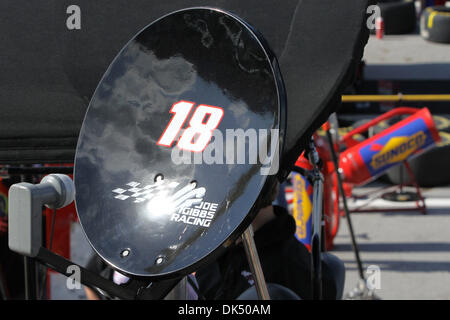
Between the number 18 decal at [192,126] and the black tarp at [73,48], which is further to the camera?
the black tarp at [73,48]

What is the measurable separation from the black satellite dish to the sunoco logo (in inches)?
165

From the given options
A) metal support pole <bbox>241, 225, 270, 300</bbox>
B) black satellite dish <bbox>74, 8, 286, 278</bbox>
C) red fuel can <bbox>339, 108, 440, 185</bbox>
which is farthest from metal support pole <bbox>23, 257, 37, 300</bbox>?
red fuel can <bbox>339, 108, 440, 185</bbox>

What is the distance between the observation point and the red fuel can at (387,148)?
523 cm

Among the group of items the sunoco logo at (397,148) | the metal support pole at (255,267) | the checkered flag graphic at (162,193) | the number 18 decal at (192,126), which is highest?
the number 18 decal at (192,126)

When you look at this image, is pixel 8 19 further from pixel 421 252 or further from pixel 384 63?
pixel 384 63

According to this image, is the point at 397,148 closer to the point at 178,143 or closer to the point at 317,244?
the point at 317,244

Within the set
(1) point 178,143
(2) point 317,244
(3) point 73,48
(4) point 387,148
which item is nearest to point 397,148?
(4) point 387,148

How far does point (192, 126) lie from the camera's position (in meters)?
1.11

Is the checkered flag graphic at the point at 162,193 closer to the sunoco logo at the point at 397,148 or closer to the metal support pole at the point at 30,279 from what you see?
the metal support pole at the point at 30,279

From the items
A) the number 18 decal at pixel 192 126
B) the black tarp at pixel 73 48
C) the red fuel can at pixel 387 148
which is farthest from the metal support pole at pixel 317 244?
the red fuel can at pixel 387 148

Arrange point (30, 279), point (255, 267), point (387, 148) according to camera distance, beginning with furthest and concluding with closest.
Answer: point (387, 148)
point (30, 279)
point (255, 267)

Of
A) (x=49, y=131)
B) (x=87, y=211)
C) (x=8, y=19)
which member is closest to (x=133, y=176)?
(x=87, y=211)

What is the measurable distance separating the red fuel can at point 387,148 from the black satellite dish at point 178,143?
4135mm

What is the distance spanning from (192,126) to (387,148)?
14.3ft
